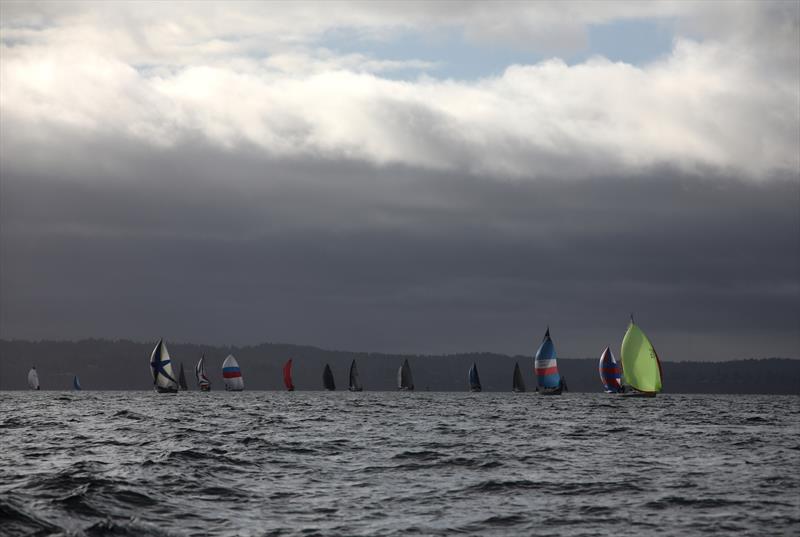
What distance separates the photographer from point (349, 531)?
67.1 feet

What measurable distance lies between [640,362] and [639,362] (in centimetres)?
13

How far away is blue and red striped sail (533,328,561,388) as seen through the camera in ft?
401

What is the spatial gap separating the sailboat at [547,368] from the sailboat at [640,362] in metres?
21.5

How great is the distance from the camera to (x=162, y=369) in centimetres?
13938

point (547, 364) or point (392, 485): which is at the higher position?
point (547, 364)

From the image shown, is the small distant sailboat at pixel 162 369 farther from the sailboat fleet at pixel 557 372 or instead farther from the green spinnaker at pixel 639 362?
the green spinnaker at pixel 639 362

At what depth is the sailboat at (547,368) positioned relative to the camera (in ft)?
405

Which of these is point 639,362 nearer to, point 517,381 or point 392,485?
point 392,485

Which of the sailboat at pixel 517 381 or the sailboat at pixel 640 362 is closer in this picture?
the sailboat at pixel 640 362

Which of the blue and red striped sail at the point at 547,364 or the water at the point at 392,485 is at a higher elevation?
the blue and red striped sail at the point at 547,364

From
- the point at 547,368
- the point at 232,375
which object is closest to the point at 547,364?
the point at 547,368

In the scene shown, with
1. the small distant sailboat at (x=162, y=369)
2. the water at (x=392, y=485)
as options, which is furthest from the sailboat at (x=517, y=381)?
the water at (x=392, y=485)

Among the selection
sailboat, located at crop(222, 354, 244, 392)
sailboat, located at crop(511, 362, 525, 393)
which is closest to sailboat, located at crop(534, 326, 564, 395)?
A: sailboat, located at crop(511, 362, 525, 393)

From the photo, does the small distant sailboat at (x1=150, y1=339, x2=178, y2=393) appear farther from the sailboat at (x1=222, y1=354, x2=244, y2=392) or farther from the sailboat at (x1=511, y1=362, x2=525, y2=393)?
the sailboat at (x1=511, y1=362, x2=525, y2=393)
